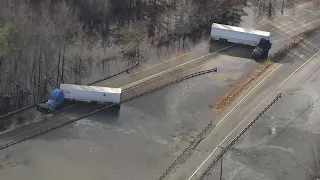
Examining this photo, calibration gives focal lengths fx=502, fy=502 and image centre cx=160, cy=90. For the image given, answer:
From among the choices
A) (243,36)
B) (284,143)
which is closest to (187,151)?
(284,143)

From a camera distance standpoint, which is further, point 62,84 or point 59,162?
point 62,84

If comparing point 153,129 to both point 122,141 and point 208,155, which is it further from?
point 208,155

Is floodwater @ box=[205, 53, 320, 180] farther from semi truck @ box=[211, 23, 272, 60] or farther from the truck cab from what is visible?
semi truck @ box=[211, 23, 272, 60]

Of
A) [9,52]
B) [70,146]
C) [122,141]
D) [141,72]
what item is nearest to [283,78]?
[141,72]

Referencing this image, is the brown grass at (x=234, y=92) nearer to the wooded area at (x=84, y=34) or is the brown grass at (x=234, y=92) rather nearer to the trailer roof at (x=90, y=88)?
the trailer roof at (x=90, y=88)

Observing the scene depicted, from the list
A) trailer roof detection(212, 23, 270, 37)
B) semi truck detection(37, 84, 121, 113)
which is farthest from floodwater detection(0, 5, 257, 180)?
trailer roof detection(212, 23, 270, 37)

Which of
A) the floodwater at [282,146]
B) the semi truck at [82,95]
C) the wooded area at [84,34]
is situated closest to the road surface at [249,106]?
the floodwater at [282,146]
